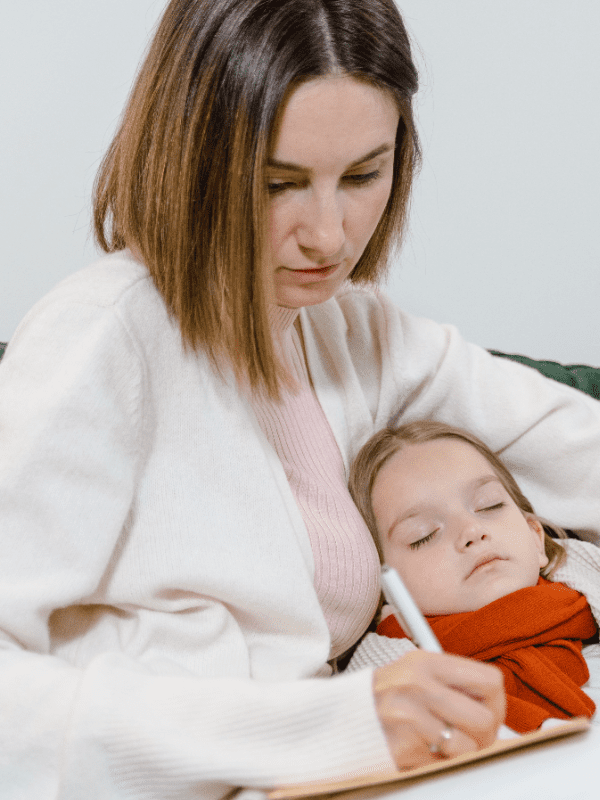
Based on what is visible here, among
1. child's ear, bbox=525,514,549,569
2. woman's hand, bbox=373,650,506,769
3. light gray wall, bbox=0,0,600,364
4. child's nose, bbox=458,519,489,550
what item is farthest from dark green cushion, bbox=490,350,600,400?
woman's hand, bbox=373,650,506,769

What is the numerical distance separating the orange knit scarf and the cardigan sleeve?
0.40m

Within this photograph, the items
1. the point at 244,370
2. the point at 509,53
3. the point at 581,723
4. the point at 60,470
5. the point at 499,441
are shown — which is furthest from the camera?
the point at 509,53

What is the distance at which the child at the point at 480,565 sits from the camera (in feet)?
3.50

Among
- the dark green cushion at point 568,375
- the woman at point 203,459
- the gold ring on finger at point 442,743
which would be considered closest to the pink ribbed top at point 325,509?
the woman at point 203,459

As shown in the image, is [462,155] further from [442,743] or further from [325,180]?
[442,743]

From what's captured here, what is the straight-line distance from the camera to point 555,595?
44.0 inches

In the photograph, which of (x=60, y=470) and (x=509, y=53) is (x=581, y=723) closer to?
(x=60, y=470)

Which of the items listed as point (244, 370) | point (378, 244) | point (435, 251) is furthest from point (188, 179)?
point (435, 251)

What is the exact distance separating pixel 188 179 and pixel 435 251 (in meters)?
1.06

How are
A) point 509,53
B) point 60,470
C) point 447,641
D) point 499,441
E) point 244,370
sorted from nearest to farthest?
point 60,470
point 244,370
point 447,641
point 499,441
point 509,53

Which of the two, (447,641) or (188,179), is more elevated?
(188,179)

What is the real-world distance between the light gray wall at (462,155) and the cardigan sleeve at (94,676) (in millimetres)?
771

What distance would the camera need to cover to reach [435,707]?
0.66m

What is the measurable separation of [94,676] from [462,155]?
137cm
